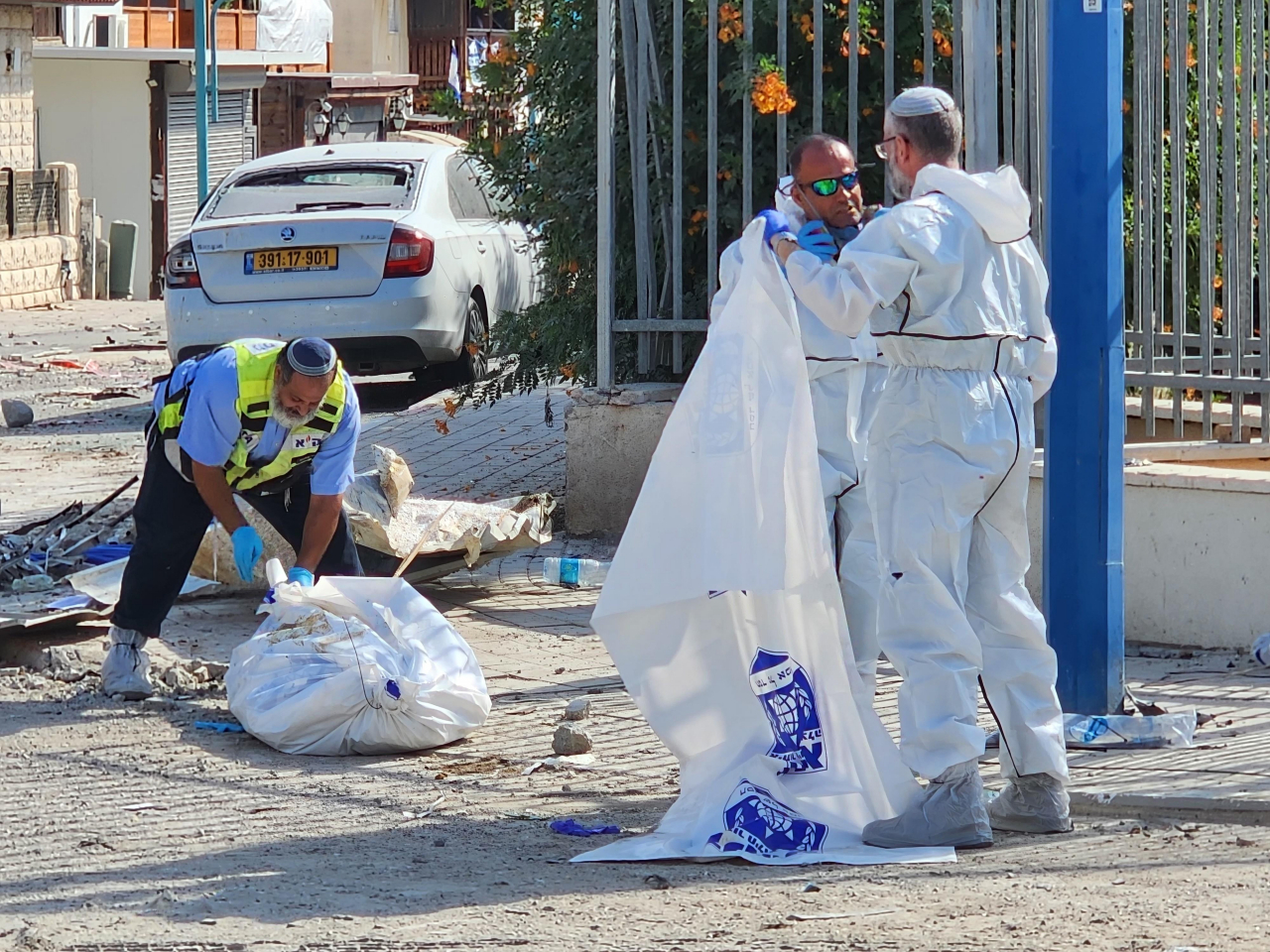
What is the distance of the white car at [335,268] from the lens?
437 inches

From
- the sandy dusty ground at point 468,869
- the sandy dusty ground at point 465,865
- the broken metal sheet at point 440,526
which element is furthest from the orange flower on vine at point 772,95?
the sandy dusty ground at point 468,869

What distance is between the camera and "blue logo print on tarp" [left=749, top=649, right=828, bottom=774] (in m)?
4.50

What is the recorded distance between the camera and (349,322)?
1112 centimetres

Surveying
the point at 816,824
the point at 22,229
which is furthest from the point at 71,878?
the point at 22,229

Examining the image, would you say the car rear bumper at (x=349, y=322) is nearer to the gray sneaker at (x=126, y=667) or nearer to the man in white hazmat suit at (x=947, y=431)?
the gray sneaker at (x=126, y=667)

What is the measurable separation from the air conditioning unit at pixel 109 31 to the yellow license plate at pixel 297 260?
2147cm

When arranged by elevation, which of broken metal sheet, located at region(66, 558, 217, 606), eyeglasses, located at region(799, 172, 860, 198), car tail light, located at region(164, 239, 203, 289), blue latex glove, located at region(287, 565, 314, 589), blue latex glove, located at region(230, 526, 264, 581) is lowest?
broken metal sheet, located at region(66, 558, 217, 606)

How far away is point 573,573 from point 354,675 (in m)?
2.29

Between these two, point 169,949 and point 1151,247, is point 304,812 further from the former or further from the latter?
point 1151,247

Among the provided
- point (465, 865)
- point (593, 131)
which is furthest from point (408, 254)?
point (465, 865)

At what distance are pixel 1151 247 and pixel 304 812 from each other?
13.9ft

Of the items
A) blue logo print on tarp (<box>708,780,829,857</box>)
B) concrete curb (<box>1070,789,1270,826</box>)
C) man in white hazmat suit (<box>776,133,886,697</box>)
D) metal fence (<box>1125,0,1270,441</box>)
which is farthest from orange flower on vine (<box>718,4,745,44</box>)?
blue logo print on tarp (<box>708,780,829,857</box>)

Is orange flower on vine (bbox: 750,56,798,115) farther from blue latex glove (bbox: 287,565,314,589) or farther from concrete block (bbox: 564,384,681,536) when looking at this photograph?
blue latex glove (bbox: 287,565,314,589)

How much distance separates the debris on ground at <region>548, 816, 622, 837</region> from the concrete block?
11.5 feet
